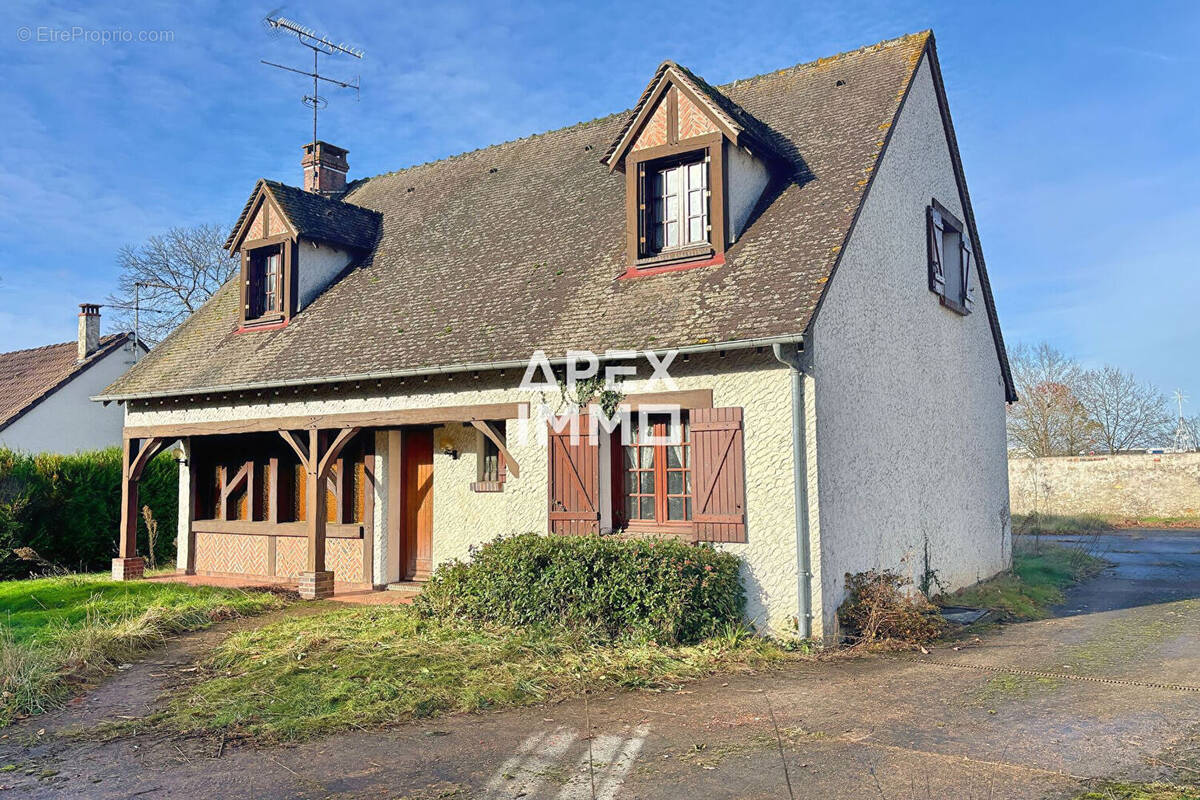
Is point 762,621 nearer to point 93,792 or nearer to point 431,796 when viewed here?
point 431,796

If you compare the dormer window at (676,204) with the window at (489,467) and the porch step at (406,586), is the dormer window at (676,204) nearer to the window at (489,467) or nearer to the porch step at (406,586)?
the window at (489,467)

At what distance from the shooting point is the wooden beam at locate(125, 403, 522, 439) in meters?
10.5

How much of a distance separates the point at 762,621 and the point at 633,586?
1.38 metres

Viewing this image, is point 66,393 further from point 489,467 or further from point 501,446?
point 501,446

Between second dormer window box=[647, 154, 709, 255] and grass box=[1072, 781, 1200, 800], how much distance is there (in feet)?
22.6

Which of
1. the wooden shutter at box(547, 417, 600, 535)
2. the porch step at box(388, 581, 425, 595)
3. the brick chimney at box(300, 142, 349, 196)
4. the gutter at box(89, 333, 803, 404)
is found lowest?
the porch step at box(388, 581, 425, 595)

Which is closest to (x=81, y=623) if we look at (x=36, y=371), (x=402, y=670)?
(x=402, y=670)

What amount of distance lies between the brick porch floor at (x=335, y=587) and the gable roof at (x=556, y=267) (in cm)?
283

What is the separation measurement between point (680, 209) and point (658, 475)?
3257mm

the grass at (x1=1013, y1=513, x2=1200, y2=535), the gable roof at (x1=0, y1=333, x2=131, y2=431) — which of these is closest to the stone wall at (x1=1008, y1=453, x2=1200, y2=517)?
the grass at (x1=1013, y1=513, x2=1200, y2=535)

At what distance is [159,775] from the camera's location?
5.40 m

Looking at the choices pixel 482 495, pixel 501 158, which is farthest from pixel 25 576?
pixel 501 158

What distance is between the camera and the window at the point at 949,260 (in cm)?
1196

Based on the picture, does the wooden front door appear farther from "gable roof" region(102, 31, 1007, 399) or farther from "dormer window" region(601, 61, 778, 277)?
"dormer window" region(601, 61, 778, 277)
